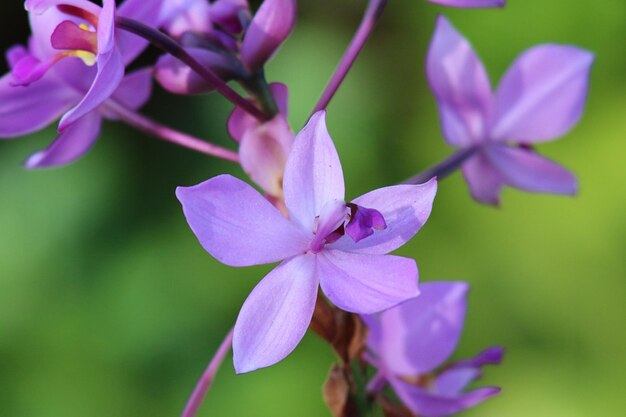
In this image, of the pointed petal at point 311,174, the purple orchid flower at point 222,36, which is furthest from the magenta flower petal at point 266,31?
the pointed petal at point 311,174

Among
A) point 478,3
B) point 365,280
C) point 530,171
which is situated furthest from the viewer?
point 530,171

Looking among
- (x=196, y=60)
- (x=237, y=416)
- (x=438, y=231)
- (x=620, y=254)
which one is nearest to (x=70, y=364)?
(x=237, y=416)

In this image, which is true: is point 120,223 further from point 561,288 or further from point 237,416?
point 561,288

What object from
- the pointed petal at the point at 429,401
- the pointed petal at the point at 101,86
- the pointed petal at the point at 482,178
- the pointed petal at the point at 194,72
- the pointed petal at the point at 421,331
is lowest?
the pointed petal at the point at 429,401

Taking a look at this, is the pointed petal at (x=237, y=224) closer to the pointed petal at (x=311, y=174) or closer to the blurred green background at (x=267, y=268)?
the pointed petal at (x=311, y=174)

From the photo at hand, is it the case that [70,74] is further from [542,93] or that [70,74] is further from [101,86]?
[542,93]

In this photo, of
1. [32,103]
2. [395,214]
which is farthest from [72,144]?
[395,214]

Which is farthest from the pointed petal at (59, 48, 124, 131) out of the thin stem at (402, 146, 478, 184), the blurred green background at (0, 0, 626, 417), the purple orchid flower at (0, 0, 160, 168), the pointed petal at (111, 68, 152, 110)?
the blurred green background at (0, 0, 626, 417)
